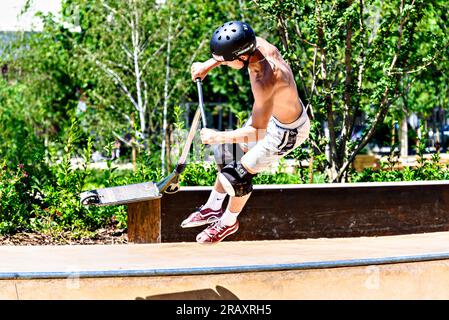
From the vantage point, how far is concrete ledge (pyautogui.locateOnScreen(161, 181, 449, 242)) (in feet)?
31.3

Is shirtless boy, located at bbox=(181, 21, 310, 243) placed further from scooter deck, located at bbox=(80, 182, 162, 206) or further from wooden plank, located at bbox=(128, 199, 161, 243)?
wooden plank, located at bbox=(128, 199, 161, 243)

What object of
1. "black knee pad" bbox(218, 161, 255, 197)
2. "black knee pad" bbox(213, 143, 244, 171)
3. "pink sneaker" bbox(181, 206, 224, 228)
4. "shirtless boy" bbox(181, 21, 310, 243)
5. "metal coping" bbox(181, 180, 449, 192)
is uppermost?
"shirtless boy" bbox(181, 21, 310, 243)

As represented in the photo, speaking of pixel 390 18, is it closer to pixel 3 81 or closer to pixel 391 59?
pixel 391 59

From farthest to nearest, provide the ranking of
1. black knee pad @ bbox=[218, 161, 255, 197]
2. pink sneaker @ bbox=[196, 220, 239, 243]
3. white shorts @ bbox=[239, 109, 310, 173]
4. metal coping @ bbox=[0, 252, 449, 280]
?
1. metal coping @ bbox=[0, 252, 449, 280]
2. pink sneaker @ bbox=[196, 220, 239, 243]
3. black knee pad @ bbox=[218, 161, 255, 197]
4. white shorts @ bbox=[239, 109, 310, 173]

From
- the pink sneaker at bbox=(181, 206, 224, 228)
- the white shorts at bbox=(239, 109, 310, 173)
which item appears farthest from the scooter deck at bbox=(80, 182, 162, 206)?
the white shorts at bbox=(239, 109, 310, 173)

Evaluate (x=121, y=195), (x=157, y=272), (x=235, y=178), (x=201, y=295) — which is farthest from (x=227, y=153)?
(x=201, y=295)

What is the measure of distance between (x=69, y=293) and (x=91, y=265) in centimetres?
98

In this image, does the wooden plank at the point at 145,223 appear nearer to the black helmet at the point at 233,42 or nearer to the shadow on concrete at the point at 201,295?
the shadow on concrete at the point at 201,295

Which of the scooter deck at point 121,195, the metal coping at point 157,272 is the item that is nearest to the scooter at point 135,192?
the scooter deck at point 121,195

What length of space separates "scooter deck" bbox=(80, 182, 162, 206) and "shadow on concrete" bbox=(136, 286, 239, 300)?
1.34 m

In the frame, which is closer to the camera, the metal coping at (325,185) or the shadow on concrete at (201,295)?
the shadow on concrete at (201,295)

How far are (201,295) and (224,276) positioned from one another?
24cm

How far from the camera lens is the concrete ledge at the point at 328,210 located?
9555 millimetres

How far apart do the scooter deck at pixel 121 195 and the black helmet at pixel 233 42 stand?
109cm
